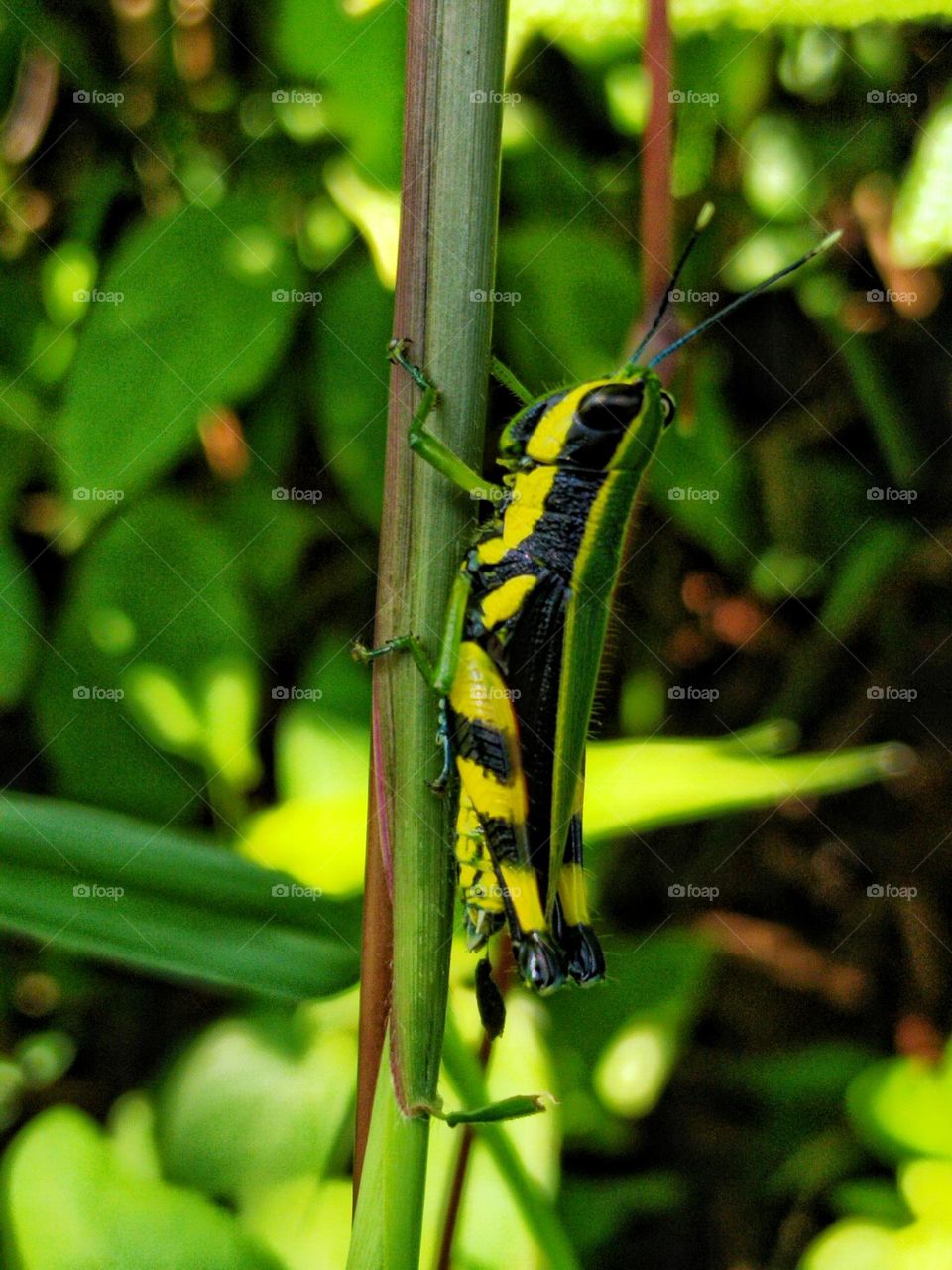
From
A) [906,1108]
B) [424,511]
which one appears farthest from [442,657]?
[906,1108]

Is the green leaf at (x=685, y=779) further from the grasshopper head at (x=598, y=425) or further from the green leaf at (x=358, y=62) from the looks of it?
the green leaf at (x=358, y=62)

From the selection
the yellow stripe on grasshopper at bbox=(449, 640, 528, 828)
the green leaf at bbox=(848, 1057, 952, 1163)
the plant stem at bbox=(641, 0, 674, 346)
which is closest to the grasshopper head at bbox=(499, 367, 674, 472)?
the yellow stripe on grasshopper at bbox=(449, 640, 528, 828)

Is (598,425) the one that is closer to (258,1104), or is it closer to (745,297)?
(745,297)

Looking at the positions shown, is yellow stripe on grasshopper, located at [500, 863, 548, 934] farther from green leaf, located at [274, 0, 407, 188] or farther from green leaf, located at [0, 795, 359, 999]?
green leaf, located at [274, 0, 407, 188]

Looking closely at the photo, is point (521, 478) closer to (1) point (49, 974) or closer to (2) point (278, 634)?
(2) point (278, 634)

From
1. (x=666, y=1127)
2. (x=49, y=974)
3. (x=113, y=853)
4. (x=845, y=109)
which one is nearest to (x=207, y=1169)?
(x=49, y=974)
